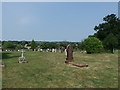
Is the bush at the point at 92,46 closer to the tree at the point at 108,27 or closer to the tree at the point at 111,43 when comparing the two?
the tree at the point at 111,43

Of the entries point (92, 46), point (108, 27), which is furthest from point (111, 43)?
point (108, 27)

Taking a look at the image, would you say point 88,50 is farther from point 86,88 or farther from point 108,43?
point 86,88

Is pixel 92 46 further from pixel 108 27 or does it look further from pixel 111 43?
pixel 108 27

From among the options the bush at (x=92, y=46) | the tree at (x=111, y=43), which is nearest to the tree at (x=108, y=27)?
the tree at (x=111, y=43)

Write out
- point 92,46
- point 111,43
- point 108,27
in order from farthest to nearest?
1. point 108,27
2. point 111,43
3. point 92,46

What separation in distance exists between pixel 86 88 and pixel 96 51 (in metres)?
24.0

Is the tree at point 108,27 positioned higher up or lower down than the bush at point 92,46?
higher up

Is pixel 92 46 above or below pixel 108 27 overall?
below

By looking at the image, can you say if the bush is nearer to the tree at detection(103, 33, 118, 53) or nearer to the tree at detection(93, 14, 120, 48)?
the tree at detection(103, 33, 118, 53)

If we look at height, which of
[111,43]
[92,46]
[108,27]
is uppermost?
[108,27]

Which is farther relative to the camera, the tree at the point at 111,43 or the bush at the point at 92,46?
the tree at the point at 111,43

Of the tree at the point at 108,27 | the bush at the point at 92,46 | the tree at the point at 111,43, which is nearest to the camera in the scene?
the bush at the point at 92,46

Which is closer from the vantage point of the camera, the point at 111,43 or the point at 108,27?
the point at 111,43

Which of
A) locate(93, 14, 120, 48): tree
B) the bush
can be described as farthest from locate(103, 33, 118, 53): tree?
locate(93, 14, 120, 48): tree
